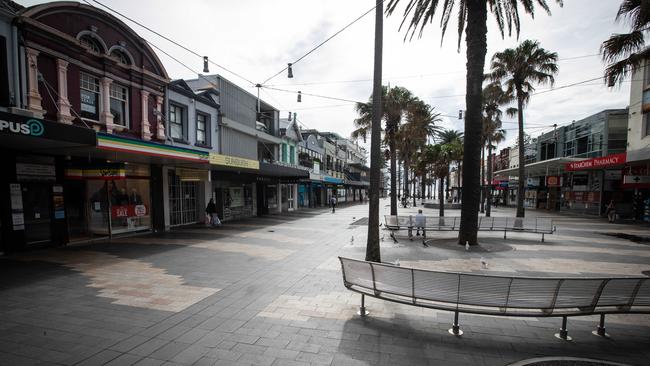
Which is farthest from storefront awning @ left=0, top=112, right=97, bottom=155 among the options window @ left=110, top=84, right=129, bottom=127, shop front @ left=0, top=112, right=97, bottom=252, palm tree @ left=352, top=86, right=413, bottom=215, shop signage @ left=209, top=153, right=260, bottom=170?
palm tree @ left=352, top=86, right=413, bottom=215

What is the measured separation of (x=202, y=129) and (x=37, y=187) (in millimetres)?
9302

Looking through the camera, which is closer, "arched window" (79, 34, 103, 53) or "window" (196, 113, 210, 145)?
"arched window" (79, 34, 103, 53)

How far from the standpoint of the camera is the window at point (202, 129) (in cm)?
1845

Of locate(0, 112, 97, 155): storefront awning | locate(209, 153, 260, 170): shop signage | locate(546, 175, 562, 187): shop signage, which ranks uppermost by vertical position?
locate(0, 112, 97, 155): storefront awning

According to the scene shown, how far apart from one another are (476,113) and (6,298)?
14.1 m

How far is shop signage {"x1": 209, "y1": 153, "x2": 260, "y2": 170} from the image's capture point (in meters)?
14.8

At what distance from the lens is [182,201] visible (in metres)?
17.8

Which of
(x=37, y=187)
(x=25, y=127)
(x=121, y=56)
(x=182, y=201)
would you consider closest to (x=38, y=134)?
(x=25, y=127)

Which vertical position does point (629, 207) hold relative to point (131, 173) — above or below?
below

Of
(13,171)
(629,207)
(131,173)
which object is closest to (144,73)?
(131,173)

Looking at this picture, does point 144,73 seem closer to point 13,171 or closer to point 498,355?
point 13,171

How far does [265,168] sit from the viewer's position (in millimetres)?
19297

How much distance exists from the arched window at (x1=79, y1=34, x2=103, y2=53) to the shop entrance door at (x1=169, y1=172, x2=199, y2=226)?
6663 millimetres

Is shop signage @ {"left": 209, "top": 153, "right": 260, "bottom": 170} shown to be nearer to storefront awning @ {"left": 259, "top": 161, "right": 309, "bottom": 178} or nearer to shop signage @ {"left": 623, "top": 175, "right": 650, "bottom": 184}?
storefront awning @ {"left": 259, "top": 161, "right": 309, "bottom": 178}
